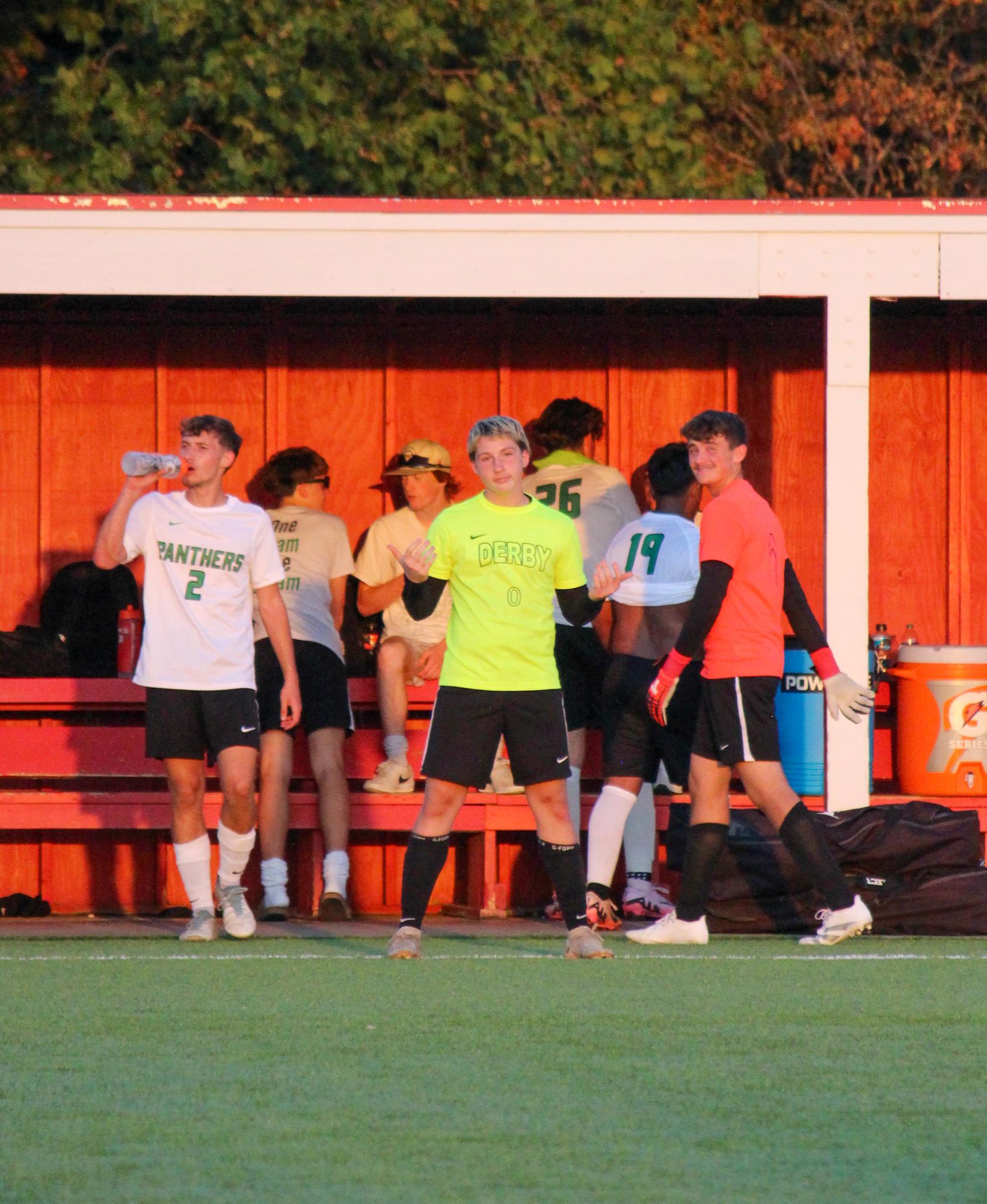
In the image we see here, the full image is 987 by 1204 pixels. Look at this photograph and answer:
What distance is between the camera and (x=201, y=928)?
6.86 m

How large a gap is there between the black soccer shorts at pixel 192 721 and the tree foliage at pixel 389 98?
9011 millimetres

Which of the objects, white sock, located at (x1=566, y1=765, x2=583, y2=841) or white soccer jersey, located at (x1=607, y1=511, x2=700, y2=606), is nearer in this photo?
white soccer jersey, located at (x1=607, y1=511, x2=700, y2=606)

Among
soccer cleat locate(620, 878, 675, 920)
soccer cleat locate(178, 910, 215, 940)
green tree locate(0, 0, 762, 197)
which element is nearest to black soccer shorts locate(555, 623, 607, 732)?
soccer cleat locate(620, 878, 675, 920)

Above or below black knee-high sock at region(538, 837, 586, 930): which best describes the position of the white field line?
below

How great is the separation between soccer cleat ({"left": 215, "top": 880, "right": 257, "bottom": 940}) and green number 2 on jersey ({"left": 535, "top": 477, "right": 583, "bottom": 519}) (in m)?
2.26

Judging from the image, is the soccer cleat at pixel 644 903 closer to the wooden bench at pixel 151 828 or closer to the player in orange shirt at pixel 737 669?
the wooden bench at pixel 151 828

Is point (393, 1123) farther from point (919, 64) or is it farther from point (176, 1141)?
point (919, 64)

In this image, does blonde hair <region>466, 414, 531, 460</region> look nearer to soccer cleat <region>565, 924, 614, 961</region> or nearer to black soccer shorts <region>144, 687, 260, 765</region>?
black soccer shorts <region>144, 687, 260, 765</region>

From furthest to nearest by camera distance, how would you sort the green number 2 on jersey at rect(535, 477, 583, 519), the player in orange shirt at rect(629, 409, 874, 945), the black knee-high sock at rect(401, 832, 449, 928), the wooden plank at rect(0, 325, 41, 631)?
the wooden plank at rect(0, 325, 41, 631) → the green number 2 on jersey at rect(535, 477, 583, 519) → the player in orange shirt at rect(629, 409, 874, 945) → the black knee-high sock at rect(401, 832, 449, 928)

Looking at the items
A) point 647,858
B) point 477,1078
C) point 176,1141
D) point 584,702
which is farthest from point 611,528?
point 176,1141

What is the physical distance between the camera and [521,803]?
7.99 metres

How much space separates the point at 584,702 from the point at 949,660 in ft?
5.48

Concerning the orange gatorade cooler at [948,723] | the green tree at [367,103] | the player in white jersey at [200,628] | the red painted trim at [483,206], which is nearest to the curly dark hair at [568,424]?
the red painted trim at [483,206]

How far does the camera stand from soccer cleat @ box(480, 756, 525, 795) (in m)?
8.05
